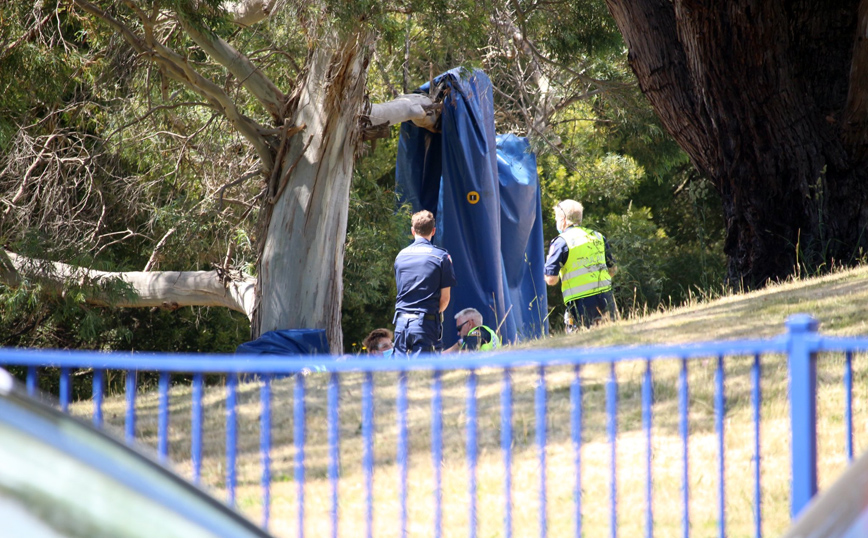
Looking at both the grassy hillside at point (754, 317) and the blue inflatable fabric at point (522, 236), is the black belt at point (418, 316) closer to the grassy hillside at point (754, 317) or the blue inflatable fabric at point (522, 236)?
the grassy hillside at point (754, 317)

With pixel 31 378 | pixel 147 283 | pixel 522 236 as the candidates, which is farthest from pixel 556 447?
pixel 522 236

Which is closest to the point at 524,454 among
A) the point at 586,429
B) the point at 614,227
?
the point at 586,429

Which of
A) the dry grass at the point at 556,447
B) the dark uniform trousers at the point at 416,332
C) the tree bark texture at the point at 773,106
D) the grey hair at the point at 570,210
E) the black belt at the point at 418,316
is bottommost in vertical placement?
the dry grass at the point at 556,447

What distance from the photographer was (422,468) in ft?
14.1

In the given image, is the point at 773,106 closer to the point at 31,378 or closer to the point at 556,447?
the point at 556,447

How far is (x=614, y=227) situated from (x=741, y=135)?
9823 mm

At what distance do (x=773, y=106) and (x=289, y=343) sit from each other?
493 cm

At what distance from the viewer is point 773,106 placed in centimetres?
805

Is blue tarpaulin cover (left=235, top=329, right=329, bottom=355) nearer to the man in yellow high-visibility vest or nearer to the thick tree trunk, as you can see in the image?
the thick tree trunk

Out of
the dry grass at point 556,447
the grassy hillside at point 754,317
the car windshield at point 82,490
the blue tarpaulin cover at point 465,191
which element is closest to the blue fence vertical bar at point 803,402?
the dry grass at point 556,447

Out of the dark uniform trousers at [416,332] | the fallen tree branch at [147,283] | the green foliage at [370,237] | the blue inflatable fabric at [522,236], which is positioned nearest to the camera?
the dark uniform trousers at [416,332]

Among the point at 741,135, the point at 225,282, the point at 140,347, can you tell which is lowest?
the point at 140,347

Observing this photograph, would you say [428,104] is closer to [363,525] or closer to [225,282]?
[225,282]

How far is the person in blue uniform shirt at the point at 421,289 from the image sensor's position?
709 centimetres
